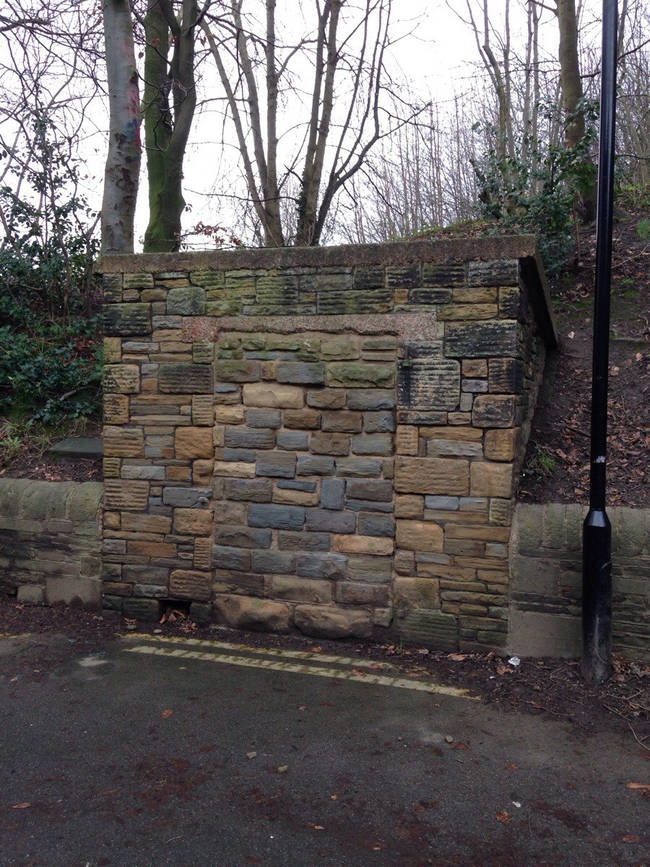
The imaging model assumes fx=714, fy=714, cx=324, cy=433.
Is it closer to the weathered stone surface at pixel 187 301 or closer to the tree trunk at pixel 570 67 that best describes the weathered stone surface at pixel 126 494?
the weathered stone surface at pixel 187 301

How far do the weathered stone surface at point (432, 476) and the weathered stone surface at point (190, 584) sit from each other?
1.63 metres

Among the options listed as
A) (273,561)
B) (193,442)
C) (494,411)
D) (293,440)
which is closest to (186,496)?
(193,442)

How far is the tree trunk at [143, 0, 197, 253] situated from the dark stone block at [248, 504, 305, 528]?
207 inches

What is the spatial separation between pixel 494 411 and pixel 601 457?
2.36 feet

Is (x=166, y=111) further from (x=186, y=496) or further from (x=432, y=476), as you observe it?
(x=432, y=476)

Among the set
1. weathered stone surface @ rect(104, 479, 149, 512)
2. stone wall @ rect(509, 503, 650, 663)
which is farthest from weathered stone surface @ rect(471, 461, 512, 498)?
weathered stone surface @ rect(104, 479, 149, 512)

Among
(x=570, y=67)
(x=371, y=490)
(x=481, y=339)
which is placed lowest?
(x=371, y=490)

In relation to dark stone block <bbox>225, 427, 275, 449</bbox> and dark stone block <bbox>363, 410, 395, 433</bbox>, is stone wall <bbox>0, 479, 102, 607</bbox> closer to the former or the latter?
dark stone block <bbox>225, 427, 275, 449</bbox>

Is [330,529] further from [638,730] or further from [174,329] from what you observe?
[638,730]

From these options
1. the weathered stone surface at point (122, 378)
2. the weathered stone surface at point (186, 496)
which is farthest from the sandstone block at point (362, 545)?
the weathered stone surface at point (122, 378)

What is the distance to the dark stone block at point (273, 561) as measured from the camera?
5.11m

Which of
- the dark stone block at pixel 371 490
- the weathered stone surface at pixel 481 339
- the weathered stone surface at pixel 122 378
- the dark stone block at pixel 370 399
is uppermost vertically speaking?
the weathered stone surface at pixel 481 339

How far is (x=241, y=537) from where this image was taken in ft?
17.1

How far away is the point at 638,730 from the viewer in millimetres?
3877
